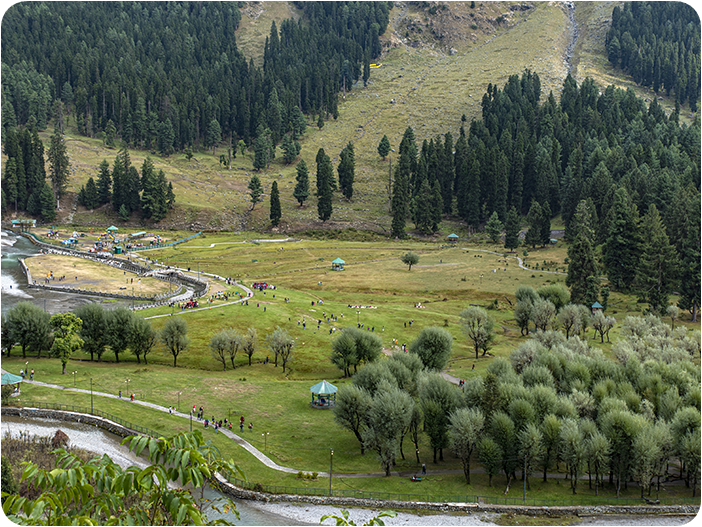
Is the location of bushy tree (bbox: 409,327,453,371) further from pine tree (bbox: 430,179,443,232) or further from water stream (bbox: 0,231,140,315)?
pine tree (bbox: 430,179,443,232)

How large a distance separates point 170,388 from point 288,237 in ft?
350

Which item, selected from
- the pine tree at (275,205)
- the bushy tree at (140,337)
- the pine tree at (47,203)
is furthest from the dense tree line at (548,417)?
the pine tree at (47,203)

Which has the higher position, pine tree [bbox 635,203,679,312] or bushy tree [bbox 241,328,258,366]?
pine tree [bbox 635,203,679,312]

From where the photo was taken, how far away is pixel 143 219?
7175 inches

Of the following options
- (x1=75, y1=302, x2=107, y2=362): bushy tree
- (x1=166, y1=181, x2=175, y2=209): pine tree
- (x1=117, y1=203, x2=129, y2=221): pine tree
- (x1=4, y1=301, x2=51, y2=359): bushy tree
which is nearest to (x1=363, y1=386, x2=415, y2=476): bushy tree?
(x1=75, y1=302, x2=107, y2=362): bushy tree

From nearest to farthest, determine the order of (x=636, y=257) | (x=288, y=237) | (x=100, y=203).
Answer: (x=636, y=257), (x=288, y=237), (x=100, y=203)

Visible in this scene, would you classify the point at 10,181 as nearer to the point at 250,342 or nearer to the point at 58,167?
the point at 58,167

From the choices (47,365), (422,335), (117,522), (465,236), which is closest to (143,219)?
(465,236)

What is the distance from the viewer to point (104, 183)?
184 metres

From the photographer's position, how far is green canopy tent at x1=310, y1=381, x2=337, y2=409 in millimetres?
67562

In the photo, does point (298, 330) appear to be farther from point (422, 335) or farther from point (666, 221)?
point (666, 221)

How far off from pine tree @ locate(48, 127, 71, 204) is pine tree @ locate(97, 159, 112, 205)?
9.70 meters

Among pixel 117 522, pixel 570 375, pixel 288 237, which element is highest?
pixel 117 522

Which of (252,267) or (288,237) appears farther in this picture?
(288,237)
